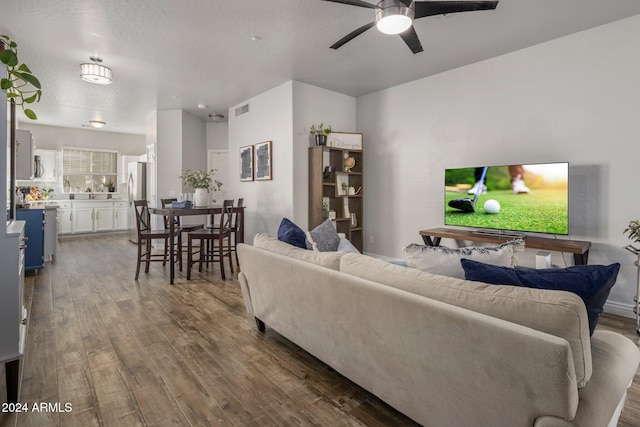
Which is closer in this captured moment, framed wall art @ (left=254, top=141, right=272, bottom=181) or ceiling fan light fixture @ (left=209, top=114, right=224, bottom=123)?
framed wall art @ (left=254, top=141, right=272, bottom=181)

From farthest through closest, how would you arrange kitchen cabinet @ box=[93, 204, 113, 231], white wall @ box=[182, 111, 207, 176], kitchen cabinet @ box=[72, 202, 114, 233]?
kitchen cabinet @ box=[93, 204, 113, 231] < kitchen cabinet @ box=[72, 202, 114, 233] < white wall @ box=[182, 111, 207, 176]

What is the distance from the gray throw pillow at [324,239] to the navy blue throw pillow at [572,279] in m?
1.27

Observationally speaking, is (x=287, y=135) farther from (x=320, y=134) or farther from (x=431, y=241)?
(x=431, y=241)

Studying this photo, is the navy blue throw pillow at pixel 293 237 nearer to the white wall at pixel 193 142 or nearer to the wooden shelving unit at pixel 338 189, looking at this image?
the wooden shelving unit at pixel 338 189

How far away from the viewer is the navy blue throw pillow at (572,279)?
3.95 ft

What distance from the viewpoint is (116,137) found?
9016 mm

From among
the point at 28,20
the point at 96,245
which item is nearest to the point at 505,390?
the point at 28,20

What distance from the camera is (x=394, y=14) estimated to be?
7.66 feet

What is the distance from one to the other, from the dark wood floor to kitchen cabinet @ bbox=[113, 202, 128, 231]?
221 inches

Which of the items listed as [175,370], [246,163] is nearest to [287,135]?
[246,163]

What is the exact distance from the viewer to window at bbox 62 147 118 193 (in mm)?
8380

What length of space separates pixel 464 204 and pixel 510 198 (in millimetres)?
519

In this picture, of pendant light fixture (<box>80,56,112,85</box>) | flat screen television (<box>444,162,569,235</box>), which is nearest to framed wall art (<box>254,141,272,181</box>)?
pendant light fixture (<box>80,56,112,85</box>)

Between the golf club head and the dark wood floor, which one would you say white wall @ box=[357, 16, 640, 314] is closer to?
the golf club head
